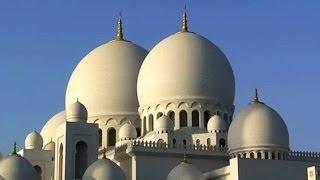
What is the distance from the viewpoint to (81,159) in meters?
32.7

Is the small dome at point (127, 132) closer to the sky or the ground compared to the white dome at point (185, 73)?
closer to the ground

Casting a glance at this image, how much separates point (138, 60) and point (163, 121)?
23.2ft

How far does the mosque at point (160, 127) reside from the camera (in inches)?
1184

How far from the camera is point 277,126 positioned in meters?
31.3

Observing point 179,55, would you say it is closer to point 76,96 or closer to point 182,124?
point 182,124

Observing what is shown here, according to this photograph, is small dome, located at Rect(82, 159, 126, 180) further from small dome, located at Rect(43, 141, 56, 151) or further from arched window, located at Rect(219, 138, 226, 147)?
small dome, located at Rect(43, 141, 56, 151)

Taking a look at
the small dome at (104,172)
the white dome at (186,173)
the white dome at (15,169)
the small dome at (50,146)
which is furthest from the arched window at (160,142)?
the small dome at (50,146)

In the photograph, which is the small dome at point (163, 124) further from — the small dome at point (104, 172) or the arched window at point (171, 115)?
the small dome at point (104, 172)

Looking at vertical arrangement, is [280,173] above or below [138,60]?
below

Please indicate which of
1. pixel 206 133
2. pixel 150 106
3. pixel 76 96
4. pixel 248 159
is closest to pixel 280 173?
pixel 248 159

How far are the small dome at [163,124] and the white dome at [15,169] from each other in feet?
22.1

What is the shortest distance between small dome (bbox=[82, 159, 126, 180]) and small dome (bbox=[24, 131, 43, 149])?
9731 mm

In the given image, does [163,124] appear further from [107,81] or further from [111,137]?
[107,81]

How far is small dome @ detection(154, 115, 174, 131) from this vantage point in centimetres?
3369
